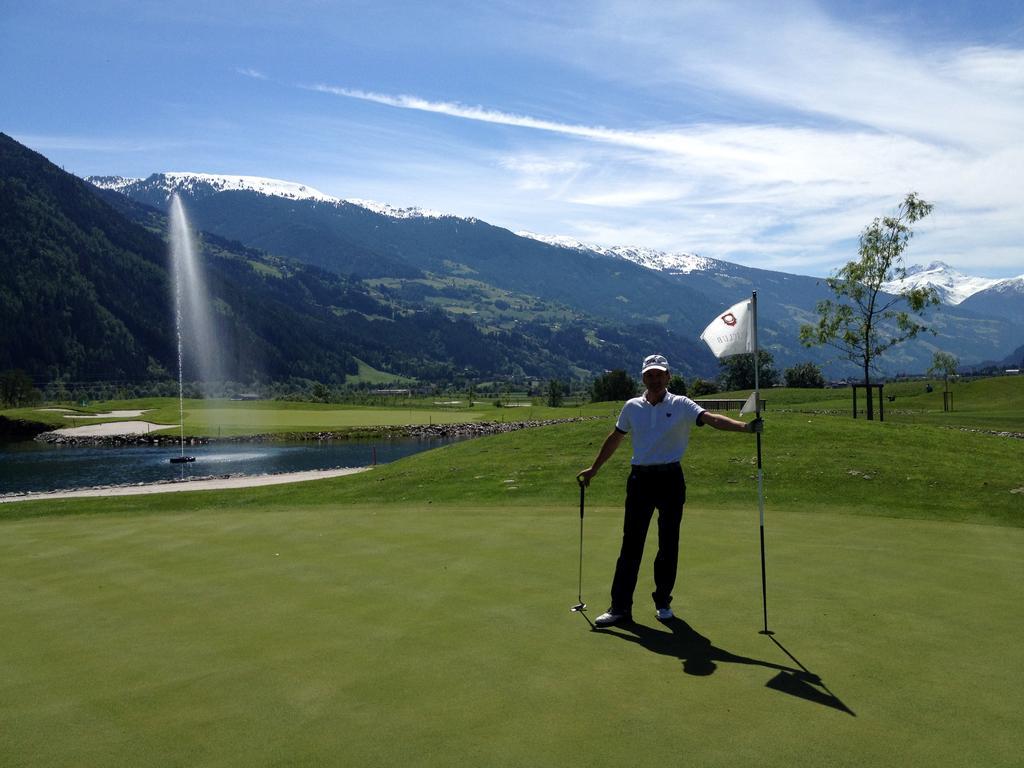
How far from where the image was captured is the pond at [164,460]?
190 ft

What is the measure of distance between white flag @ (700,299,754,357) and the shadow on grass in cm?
292

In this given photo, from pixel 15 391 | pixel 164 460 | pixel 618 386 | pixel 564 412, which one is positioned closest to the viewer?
pixel 164 460

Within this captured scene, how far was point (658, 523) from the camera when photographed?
8.62 meters

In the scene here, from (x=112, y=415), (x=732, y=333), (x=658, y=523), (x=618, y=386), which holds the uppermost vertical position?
(x=732, y=333)

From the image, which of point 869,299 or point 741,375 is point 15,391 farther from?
point 869,299

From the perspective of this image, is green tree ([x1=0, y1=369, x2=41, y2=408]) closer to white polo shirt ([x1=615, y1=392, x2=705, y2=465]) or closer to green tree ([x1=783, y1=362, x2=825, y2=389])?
green tree ([x1=783, y1=362, x2=825, y2=389])

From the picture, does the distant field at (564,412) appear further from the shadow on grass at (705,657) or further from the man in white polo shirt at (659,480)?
the shadow on grass at (705,657)

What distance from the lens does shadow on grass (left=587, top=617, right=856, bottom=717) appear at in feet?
20.5

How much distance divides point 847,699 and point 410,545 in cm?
788

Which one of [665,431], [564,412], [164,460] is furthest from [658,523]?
[564,412]

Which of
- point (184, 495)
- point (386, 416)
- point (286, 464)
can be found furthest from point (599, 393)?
point (184, 495)

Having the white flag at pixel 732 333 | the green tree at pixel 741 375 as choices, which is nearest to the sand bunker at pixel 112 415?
the green tree at pixel 741 375

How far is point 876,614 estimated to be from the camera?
832 centimetres

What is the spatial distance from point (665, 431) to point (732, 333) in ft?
5.14
